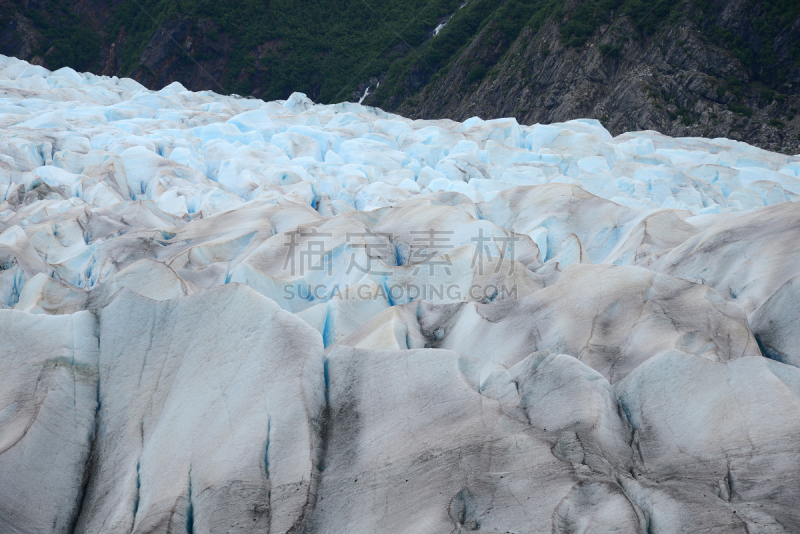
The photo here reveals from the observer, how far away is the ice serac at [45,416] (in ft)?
15.8

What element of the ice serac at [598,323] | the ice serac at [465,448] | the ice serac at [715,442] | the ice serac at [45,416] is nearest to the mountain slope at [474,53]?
the ice serac at [598,323]

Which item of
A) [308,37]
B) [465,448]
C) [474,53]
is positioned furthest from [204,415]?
[308,37]

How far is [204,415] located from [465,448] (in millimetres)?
2552

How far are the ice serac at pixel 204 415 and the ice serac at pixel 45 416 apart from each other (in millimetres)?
144

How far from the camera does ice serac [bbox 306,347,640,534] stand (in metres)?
4.20

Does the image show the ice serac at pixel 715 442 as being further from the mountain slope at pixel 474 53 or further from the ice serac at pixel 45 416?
the mountain slope at pixel 474 53

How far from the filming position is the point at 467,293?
8992 millimetres

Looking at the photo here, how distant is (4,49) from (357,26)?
3666 cm

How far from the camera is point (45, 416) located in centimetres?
529

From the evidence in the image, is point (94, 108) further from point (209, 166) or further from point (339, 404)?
point (339, 404)

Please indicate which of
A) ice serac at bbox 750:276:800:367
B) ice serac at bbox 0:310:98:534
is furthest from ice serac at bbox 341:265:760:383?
ice serac at bbox 0:310:98:534

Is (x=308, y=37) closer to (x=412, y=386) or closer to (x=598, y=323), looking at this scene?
(x=598, y=323)

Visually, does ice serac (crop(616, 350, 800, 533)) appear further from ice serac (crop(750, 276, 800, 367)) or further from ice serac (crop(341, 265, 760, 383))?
ice serac (crop(750, 276, 800, 367))

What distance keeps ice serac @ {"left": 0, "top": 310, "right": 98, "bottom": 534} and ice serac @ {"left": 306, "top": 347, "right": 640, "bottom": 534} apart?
2.39m
